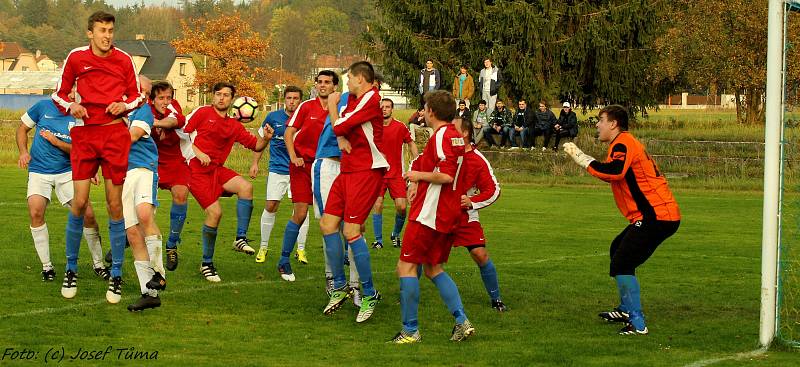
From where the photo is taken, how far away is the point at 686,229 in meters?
19.9

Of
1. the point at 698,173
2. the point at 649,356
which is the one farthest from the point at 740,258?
the point at 698,173

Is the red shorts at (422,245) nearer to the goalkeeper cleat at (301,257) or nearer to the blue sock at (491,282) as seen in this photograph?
the blue sock at (491,282)

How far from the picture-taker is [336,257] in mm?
10375

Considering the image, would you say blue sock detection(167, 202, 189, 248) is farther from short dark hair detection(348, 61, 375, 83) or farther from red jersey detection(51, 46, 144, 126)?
short dark hair detection(348, 61, 375, 83)

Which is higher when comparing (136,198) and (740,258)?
(136,198)

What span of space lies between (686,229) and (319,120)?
9555mm

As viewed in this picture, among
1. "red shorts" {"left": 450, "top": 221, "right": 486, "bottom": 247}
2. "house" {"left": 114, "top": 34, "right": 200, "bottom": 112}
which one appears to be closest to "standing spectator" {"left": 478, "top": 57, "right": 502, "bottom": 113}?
"red shorts" {"left": 450, "top": 221, "right": 486, "bottom": 247}

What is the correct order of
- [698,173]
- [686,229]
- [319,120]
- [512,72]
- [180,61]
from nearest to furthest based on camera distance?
[319,120], [686,229], [698,173], [512,72], [180,61]

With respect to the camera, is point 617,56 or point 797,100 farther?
point 617,56

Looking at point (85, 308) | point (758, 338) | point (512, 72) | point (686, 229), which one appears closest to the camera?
point (758, 338)

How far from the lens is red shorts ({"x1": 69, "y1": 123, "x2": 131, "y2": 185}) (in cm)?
975

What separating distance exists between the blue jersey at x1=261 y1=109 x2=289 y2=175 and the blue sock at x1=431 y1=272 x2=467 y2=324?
5.59 meters

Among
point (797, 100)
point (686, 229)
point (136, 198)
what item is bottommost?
point (686, 229)

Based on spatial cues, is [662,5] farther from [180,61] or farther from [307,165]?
[180,61]
